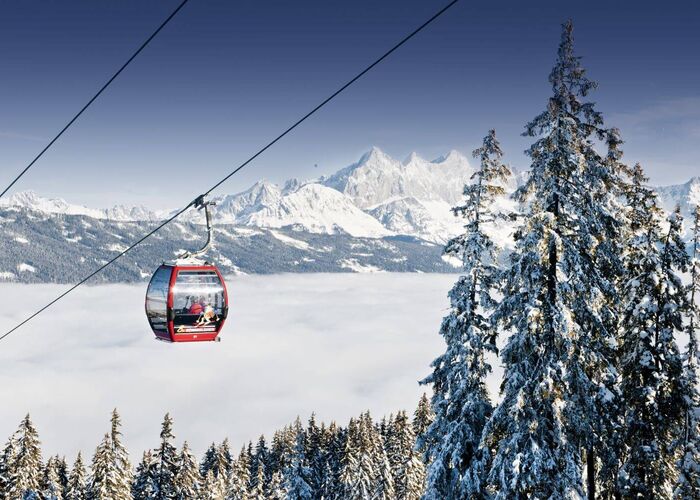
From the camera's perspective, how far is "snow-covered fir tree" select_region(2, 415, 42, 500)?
4228cm

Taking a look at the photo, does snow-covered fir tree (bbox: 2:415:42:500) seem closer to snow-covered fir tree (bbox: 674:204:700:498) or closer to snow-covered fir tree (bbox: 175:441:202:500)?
snow-covered fir tree (bbox: 175:441:202:500)

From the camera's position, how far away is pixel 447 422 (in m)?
20.6

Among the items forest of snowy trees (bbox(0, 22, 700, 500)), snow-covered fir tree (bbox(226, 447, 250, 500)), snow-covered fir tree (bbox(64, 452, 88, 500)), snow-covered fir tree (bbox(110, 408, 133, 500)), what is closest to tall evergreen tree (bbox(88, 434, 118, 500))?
snow-covered fir tree (bbox(110, 408, 133, 500))

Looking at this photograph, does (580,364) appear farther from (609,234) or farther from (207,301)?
(207,301)

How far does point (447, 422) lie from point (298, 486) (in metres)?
33.1

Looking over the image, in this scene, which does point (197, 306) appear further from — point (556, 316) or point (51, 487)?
point (51, 487)

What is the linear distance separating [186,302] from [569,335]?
1181 centimetres

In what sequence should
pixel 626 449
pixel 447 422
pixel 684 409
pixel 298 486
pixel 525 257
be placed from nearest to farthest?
pixel 525 257 < pixel 684 409 < pixel 626 449 < pixel 447 422 < pixel 298 486

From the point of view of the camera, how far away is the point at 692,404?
1706cm

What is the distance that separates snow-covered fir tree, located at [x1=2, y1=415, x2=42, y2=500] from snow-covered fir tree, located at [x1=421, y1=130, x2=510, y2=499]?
34.8 meters

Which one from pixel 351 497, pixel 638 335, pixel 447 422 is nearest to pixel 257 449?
pixel 351 497

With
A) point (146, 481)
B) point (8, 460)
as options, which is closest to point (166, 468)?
point (146, 481)

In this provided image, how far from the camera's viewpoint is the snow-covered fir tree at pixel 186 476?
49312 millimetres

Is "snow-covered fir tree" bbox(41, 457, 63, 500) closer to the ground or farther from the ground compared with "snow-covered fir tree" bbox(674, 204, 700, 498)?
closer to the ground
